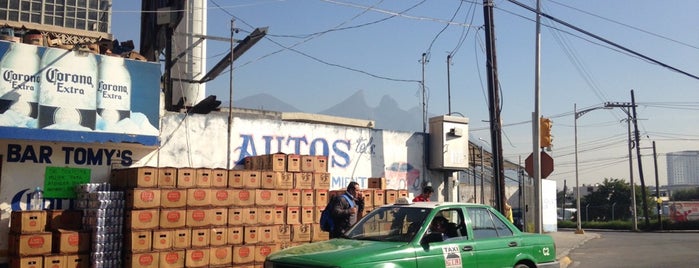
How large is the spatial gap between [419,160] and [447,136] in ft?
3.54

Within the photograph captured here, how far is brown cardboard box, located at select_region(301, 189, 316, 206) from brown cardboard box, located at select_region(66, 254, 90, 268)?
447 cm

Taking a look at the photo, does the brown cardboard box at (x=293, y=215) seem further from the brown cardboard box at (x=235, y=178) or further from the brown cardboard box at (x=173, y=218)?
the brown cardboard box at (x=173, y=218)

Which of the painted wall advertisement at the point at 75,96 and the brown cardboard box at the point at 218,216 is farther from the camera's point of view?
the brown cardboard box at the point at 218,216

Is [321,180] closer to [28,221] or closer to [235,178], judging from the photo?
[235,178]

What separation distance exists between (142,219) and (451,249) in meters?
5.98

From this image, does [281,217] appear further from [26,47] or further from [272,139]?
[26,47]

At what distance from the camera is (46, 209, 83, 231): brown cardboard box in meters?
11.0

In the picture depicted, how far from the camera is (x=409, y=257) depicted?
23.9ft

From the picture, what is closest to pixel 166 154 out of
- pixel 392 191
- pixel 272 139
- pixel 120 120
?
pixel 120 120

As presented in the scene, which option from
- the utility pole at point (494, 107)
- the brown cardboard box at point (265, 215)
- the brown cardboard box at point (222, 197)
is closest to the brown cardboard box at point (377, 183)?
the utility pole at point (494, 107)

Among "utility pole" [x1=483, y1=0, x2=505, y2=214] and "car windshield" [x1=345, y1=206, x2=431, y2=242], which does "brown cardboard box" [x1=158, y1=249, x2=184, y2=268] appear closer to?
"car windshield" [x1=345, y1=206, x2=431, y2=242]

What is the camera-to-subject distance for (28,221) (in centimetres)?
1052

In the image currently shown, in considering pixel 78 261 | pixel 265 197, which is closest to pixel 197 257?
pixel 265 197

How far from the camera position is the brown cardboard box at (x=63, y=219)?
36.0 ft
